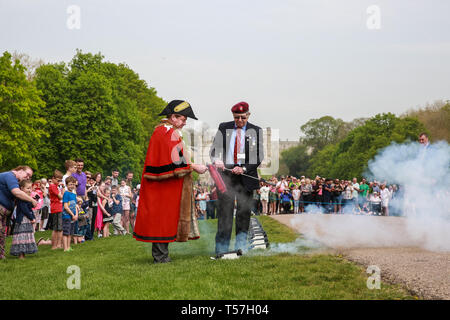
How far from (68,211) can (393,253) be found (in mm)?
7884

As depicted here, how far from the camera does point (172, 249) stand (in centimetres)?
1047

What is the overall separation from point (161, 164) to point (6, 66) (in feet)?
103

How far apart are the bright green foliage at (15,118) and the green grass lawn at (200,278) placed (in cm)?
2607

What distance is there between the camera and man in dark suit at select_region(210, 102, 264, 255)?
8.81m

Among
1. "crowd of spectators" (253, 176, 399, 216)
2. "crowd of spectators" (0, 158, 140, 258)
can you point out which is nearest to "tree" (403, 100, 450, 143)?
"crowd of spectators" (253, 176, 399, 216)

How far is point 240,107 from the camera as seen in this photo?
8.83 meters

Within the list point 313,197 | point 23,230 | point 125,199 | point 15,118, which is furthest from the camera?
point 15,118

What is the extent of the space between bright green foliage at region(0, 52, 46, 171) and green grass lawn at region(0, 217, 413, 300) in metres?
26.1

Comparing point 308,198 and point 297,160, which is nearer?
point 308,198

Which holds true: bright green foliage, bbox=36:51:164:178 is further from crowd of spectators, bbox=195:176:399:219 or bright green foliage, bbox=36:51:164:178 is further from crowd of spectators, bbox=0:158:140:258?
crowd of spectators, bbox=0:158:140:258

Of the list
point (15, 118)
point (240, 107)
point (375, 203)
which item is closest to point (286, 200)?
point (375, 203)

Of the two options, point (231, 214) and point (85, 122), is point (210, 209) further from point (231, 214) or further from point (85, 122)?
point (85, 122)
